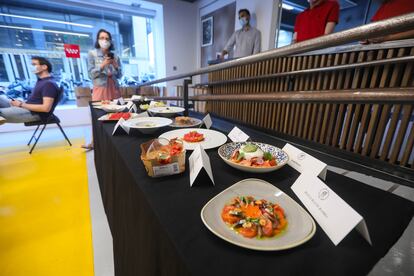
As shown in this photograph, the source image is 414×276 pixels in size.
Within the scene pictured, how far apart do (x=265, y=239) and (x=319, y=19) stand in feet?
10.0

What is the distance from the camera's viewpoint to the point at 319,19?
249cm

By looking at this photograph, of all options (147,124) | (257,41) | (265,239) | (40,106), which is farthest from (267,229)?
(257,41)

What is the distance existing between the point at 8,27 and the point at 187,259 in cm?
620

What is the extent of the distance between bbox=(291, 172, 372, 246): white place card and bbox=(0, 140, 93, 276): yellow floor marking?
131 centimetres

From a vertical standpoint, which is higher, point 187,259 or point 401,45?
point 401,45

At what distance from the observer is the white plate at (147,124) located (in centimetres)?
96

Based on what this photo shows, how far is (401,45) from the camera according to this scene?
4.87ft

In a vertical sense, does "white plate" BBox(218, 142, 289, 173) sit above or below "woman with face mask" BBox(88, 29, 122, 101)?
below

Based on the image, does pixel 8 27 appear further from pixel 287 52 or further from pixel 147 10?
pixel 287 52

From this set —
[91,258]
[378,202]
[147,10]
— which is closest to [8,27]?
[147,10]

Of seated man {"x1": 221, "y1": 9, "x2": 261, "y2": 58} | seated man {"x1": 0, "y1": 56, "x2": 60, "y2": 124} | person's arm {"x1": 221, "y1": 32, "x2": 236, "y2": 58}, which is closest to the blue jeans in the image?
seated man {"x1": 0, "y1": 56, "x2": 60, "y2": 124}

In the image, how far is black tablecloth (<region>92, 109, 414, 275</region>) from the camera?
1.01 feet

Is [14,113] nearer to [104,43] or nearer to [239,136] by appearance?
[104,43]

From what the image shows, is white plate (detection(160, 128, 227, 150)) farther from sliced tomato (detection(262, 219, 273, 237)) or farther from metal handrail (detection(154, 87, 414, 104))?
sliced tomato (detection(262, 219, 273, 237))
